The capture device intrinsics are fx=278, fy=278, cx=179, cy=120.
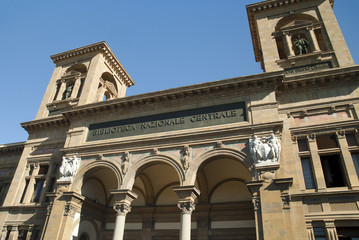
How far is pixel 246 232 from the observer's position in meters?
15.5

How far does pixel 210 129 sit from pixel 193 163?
2.03m

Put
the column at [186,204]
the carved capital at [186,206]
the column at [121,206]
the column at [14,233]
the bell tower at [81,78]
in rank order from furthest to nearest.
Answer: the bell tower at [81,78] < the column at [14,233] < the column at [121,206] < the carved capital at [186,206] < the column at [186,204]

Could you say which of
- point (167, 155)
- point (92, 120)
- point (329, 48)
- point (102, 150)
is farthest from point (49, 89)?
point (329, 48)

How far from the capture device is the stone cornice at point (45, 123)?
65.2 ft

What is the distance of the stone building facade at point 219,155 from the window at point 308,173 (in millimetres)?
67

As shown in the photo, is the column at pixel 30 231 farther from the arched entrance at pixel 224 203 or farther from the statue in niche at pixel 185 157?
the statue in niche at pixel 185 157

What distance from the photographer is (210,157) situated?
46.1 ft

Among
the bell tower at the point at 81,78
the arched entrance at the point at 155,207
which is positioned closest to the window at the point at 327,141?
the arched entrance at the point at 155,207

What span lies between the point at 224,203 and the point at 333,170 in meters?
6.47

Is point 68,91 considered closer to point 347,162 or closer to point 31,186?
point 31,186

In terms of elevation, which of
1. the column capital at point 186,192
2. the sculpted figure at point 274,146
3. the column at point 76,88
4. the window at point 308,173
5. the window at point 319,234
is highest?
the column at point 76,88

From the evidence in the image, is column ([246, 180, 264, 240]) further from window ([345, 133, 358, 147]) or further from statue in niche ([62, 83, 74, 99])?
statue in niche ([62, 83, 74, 99])

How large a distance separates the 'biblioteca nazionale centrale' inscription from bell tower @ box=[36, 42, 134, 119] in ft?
14.0

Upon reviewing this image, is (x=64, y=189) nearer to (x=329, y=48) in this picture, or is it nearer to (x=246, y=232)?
(x=246, y=232)
